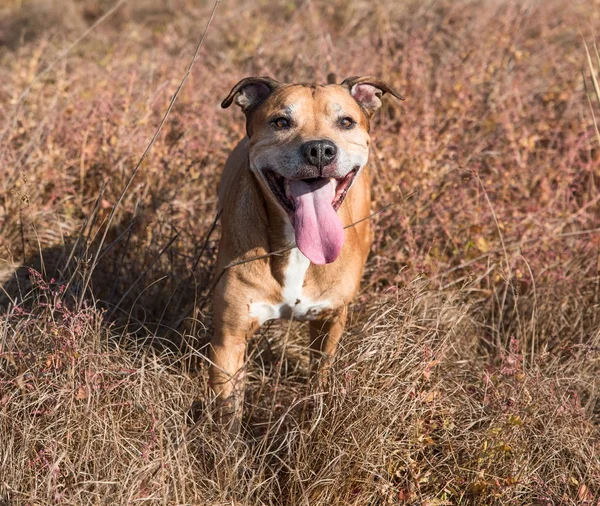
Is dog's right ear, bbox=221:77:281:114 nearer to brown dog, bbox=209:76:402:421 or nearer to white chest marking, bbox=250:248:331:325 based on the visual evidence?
brown dog, bbox=209:76:402:421

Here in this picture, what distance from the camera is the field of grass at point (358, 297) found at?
333 centimetres

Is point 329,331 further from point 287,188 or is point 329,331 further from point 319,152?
point 319,152

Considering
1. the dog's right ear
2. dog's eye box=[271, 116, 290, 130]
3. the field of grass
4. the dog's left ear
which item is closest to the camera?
the field of grass

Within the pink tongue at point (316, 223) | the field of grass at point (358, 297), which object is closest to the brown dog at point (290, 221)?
the pink tongue at point (316, 223)

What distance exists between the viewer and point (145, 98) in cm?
618

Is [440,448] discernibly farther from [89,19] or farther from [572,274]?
[89,19]

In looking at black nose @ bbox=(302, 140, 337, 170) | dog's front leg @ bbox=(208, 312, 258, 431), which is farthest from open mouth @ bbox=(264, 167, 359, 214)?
dog's front leg @ bbox=(208, 312, 258, 431)

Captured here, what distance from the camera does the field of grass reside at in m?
3.33

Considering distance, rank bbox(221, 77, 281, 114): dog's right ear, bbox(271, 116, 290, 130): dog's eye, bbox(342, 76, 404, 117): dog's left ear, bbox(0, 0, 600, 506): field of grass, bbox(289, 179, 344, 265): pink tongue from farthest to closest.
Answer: bbox(342, 76, 404, 117): dog's left ear → bbox(221, 77, 281, 114): dog's right ear → bbox(271, 116, 290, 130): dog's eye → bbox(289, 179, 344, 265): pink tongue → bbox(0, 0, 600, 506): field of grass

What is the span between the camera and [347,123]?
3693 millimetres

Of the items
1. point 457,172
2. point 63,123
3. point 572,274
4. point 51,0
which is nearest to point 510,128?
point 457,172

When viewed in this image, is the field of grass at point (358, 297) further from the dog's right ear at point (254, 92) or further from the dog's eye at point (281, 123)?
the dog's right ear at point (254, 92)

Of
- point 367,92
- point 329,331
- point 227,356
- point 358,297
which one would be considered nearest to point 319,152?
point 367,92

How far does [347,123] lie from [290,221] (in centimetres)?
60
